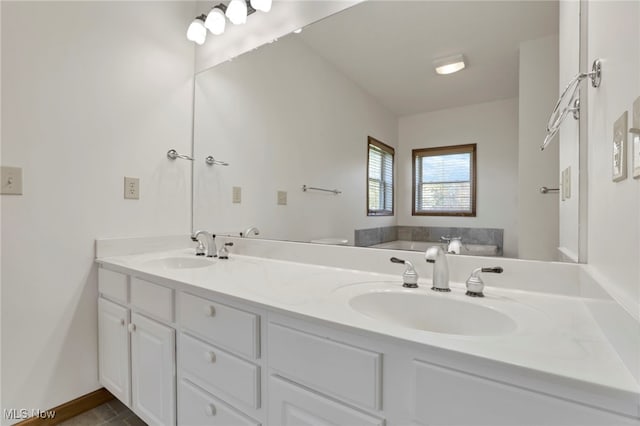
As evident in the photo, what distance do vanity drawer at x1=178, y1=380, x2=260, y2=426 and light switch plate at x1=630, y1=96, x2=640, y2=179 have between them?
1.01 metres

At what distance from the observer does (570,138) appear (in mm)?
940

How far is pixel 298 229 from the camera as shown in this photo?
1555mm

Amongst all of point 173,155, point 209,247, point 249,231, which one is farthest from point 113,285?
point 173,155

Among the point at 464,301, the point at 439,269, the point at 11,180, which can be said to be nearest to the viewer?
the point at 464,301

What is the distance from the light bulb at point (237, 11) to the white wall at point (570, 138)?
1416 mm

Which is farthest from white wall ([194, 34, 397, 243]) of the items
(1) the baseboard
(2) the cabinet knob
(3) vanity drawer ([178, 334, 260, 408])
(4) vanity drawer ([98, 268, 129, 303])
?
(1) the baseboard

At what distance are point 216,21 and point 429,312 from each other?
72.0 inches

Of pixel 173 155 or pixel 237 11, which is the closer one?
pixel 237 11

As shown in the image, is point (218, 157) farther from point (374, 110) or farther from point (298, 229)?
point (374, 110)

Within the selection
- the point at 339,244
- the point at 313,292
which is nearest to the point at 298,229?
the point at 339,244

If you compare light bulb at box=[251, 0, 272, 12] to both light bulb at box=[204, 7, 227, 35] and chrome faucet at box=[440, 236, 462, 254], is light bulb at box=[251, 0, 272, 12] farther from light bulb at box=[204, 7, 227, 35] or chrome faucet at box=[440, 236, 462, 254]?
chrome faucet at box=[440, 236, 462, 254]

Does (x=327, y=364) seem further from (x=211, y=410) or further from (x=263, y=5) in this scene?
(x=263, y=5)

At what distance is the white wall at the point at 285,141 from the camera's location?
142cm

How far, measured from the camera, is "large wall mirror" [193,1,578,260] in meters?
1.03
